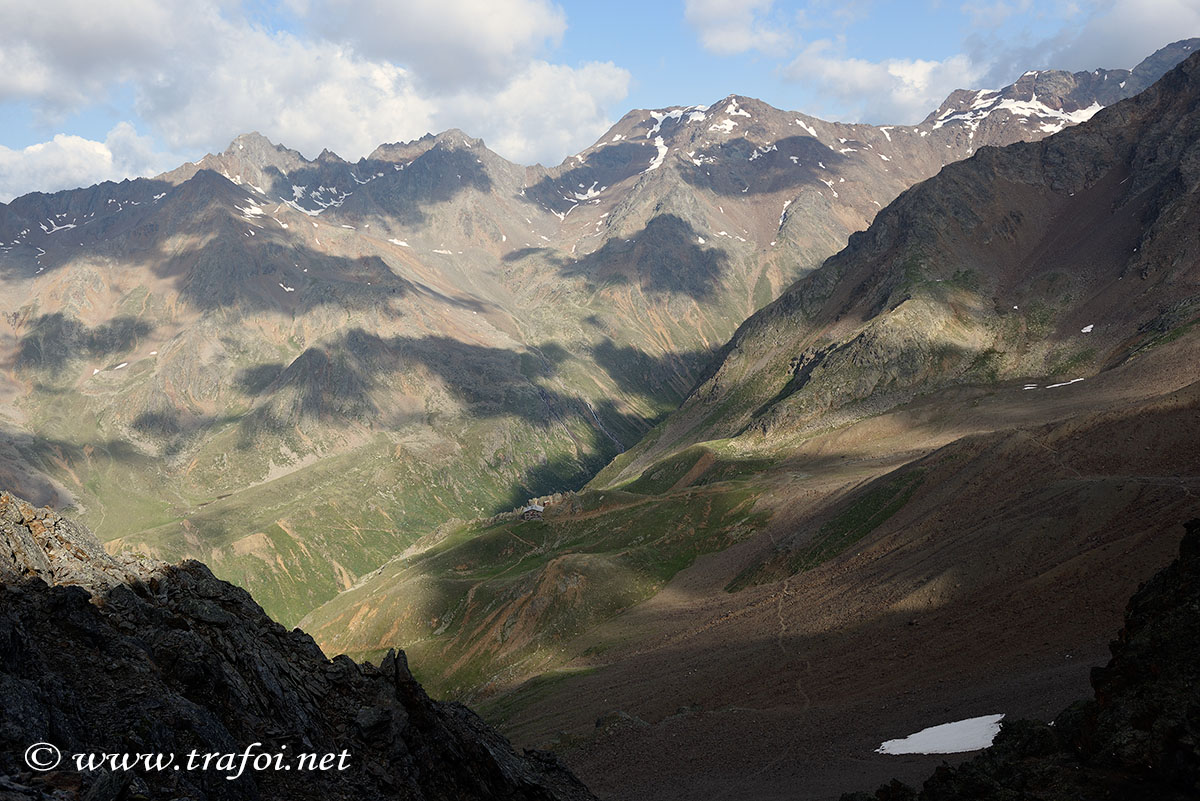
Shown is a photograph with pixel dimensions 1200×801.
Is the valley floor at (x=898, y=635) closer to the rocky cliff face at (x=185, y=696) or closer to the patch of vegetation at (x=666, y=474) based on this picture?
the rocky cliff face at (x=185, y=696)

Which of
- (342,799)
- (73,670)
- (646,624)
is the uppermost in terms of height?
(73,670)

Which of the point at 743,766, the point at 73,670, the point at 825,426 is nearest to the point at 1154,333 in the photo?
the point at 825,426

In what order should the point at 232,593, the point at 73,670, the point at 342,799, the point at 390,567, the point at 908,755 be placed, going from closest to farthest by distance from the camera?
the point at 73,670 < the point at 342,799 < the point at 232,593 < the point at 908,755 < the point at 390,567

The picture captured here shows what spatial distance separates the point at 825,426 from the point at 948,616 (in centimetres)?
11982

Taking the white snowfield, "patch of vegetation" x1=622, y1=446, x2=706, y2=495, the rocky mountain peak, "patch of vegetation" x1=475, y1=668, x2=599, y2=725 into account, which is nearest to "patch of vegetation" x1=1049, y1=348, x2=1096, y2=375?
"patch of vegetation" x1=622, y1=446, x2=706, y2=495

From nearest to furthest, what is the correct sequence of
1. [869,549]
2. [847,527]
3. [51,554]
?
1. [51,554]
2. [869,549]
3. [847,527]

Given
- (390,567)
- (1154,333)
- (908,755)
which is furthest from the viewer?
(390,567)

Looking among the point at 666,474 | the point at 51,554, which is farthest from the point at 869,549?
the point at 666,474

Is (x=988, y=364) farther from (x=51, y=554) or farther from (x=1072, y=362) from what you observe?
(x=51, y=554)

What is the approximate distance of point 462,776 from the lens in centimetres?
2872

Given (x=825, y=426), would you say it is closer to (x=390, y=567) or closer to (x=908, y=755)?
(x=390, y=567)

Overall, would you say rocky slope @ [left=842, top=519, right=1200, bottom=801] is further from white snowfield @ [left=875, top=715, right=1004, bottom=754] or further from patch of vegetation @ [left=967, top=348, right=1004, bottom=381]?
patch of vegetation @ [left=967, top=348, right=1004, bottom=381]

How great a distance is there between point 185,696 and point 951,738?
114 feet

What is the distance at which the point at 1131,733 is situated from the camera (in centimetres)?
2200
